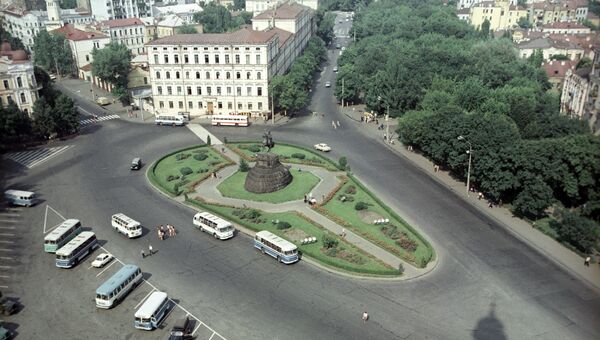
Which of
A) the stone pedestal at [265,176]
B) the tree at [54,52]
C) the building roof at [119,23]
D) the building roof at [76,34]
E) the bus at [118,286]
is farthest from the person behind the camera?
the building roof at [119,23]

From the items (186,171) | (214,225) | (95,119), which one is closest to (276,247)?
(214,225)

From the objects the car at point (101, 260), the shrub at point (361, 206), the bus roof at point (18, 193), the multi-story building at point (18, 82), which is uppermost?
the multi-story building at point (18, 82)

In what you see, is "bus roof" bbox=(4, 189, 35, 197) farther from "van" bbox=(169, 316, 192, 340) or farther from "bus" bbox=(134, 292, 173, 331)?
"van" bbox=(169, 316, 192, 340)

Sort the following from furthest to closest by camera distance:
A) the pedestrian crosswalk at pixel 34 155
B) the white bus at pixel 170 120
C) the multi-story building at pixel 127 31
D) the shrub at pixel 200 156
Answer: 1. the multi-story building at pixel 127 31
2. the white bus at pixel 170 120
3. the shrub at pixel 200 156
4. the pedestrian crosswalk at pixel 34 155

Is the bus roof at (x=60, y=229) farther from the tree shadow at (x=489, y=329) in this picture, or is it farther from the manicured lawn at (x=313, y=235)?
the tree shadow at (x=489, y=329)

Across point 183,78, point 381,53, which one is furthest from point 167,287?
point 381,53

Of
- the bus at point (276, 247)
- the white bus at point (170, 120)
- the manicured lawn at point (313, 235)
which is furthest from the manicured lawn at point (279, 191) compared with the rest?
the white bus at point (170, 120)

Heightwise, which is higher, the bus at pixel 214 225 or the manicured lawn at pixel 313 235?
the bus at pixel 214 225
